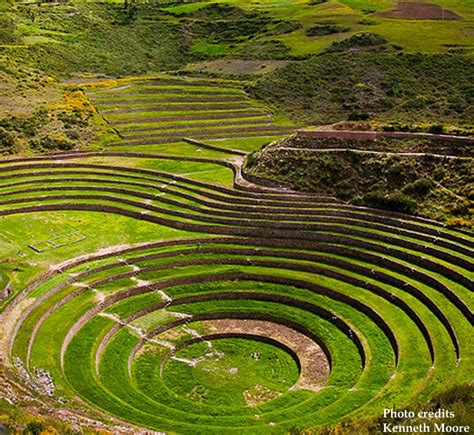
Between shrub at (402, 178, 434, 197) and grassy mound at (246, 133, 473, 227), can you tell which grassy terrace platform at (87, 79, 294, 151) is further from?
shrub at (402, 178, 434, 197)

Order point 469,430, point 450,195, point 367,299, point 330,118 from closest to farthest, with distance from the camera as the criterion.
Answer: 1. point 469,430
2. point 367,299
3. point 450,195
4. point 330,118

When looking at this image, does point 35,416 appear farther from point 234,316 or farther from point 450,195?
point 450,195

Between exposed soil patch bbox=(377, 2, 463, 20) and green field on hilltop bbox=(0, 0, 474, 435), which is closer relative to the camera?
green field on hilltop bbox=(0, 0, 474, 435)

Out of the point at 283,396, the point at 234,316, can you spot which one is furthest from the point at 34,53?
the point at 283,396

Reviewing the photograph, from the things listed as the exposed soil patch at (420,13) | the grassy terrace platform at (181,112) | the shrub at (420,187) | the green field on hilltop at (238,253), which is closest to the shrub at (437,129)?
the green field on hilltop at (238,253)

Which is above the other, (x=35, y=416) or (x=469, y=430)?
Result: (x=469, y=430)

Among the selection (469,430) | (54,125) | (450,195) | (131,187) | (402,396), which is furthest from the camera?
(54,125)

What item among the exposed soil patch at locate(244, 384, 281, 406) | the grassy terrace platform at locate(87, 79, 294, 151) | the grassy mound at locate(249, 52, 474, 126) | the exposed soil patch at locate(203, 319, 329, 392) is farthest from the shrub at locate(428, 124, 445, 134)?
the exposed soil patch at locate(244, 384, 281, 406)
